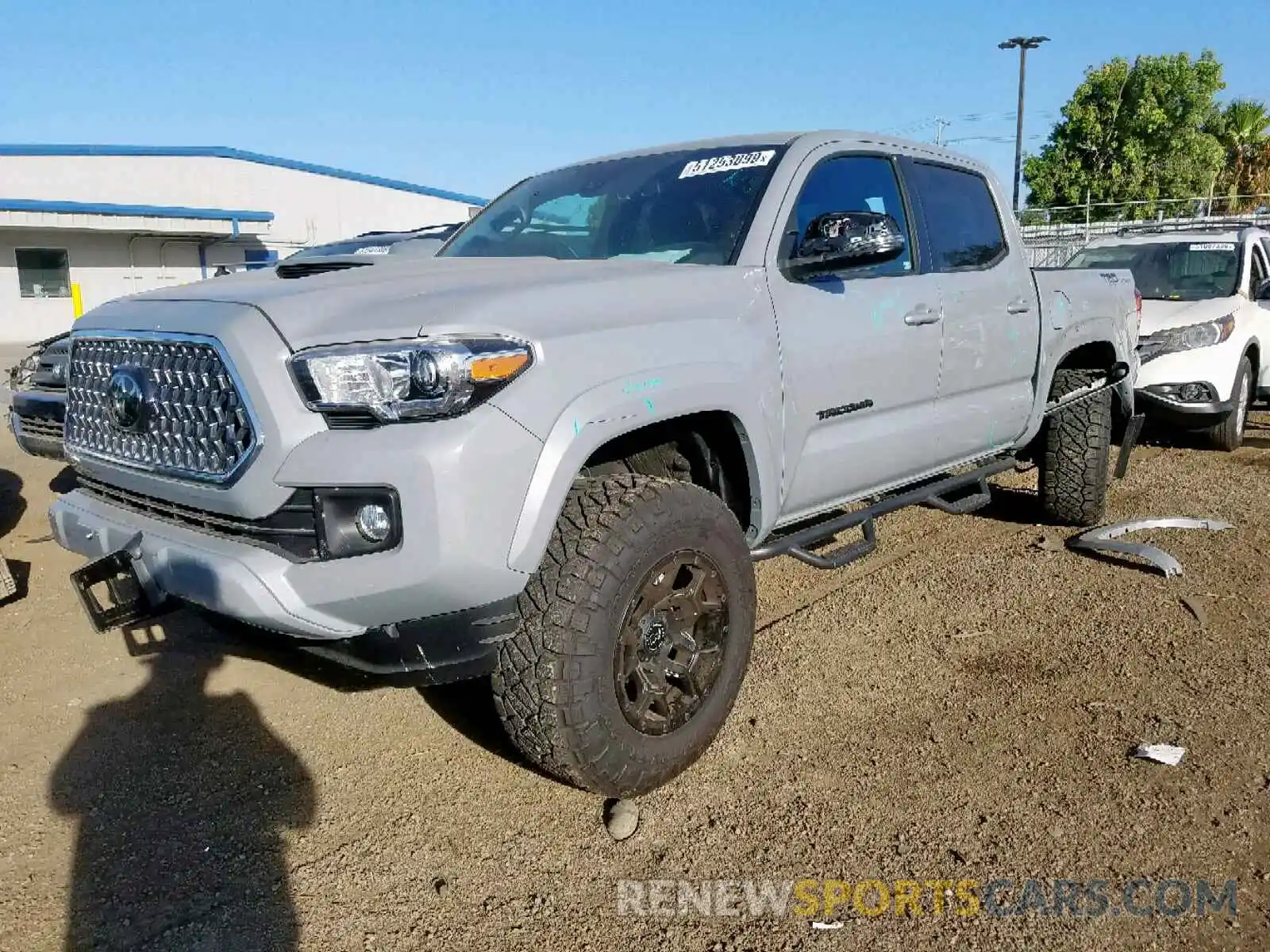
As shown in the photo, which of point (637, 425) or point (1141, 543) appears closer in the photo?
point (637, 425)

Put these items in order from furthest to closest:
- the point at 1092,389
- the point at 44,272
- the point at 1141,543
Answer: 1. the point at 44,272
2. the point at 1141,543
3. the point at 1092,389

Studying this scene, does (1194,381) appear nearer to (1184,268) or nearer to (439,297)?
(1184,268)

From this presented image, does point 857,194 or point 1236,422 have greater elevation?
point 857,194

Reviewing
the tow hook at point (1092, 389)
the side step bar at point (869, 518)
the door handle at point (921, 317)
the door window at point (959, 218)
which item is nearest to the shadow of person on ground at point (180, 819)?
the side step bar at point (869, 518)

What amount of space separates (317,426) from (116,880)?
4.27 ft

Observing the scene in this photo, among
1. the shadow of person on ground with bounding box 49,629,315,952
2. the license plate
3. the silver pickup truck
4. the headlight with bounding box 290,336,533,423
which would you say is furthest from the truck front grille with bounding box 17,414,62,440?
the headlight with bounding box 290,336,533,423

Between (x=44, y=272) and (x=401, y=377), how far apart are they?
26469 mm

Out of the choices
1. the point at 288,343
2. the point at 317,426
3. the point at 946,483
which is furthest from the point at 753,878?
the point at 946,483

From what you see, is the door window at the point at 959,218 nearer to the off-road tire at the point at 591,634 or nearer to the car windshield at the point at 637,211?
the car windshield at the point at 637,211

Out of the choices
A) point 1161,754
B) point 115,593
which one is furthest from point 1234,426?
point 115,593

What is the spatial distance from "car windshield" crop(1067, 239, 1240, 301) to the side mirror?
6078 millimetres

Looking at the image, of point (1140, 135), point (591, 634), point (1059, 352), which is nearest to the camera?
point (591, 634)

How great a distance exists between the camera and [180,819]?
284 centimetres

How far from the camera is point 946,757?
10.3ft
